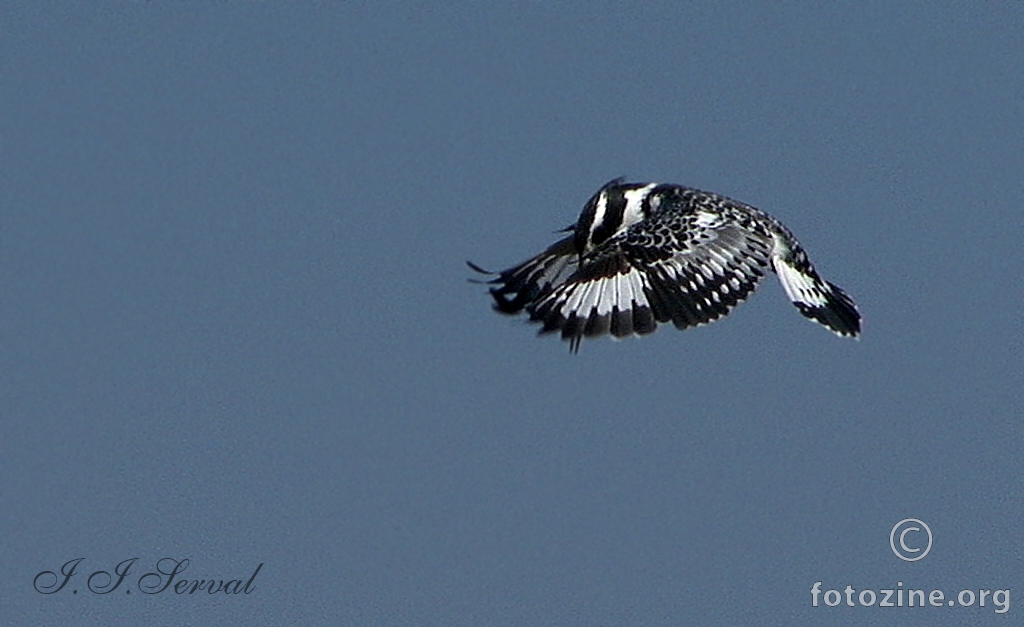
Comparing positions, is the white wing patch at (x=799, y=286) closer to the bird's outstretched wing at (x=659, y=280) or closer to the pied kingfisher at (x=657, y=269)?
the pied kingfisher at (x=657, y=269)

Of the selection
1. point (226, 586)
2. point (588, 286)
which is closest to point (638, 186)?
point (588, 286)

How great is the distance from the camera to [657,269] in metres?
16.9

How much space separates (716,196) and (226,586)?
5691mm

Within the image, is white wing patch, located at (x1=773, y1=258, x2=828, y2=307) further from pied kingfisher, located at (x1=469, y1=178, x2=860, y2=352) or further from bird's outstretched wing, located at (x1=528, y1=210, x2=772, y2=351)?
bird's outstretched wing, located at (x1=528, y1=210, x2=772, y2=351)

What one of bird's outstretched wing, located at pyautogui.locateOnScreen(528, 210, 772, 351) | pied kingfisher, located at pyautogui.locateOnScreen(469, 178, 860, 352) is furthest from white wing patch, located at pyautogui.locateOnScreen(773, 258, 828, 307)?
bird's outstretched wing, located at pyautogui.locateOnScreen(528, 210, 772, 351)

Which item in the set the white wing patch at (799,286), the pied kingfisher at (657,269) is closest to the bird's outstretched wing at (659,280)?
the pied kingfisher at (657,269)

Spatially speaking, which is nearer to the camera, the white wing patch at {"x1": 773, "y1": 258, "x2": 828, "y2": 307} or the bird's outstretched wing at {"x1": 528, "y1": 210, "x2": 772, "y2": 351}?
the bird's outstretched wing at {"x1": 528, "y1": 210, "x2": 772, "y2": 351}

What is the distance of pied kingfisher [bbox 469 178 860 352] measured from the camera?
53.9 feet

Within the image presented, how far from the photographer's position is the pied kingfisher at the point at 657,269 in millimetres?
16438

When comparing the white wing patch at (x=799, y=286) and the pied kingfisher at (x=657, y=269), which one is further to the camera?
the white wing patch at (x=799, y=286)

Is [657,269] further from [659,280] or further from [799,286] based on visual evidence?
[799,286]

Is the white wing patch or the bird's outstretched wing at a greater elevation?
the white wing patch

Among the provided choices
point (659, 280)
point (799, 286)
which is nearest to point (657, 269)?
point (659, 280)

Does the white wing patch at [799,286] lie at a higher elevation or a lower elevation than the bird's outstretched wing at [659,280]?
higher
